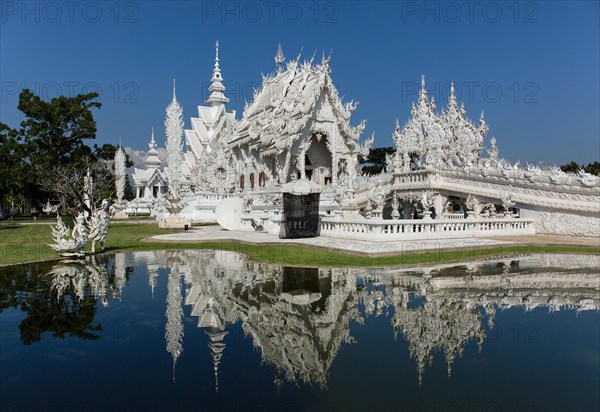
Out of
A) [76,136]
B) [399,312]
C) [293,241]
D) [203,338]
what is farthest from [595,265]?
[76,136]

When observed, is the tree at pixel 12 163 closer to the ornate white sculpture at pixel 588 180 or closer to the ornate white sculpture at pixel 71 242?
the ornate white sculpture at pixel 71 242

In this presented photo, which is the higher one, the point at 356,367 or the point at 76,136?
the point at 76,136

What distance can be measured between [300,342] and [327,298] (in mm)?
2167

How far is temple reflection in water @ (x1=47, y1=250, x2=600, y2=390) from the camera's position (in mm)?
5504

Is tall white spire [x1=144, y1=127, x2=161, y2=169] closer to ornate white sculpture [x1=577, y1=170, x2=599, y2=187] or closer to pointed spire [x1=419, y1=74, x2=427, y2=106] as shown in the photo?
pointed spire [x1=419, y1=74, x2=427, y2=106]

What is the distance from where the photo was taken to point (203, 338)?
5.85 meters

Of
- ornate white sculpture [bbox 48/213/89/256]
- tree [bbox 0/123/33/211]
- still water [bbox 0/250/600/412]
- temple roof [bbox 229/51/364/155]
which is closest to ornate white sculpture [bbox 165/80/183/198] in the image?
tree [bbox 0/123/33/211]

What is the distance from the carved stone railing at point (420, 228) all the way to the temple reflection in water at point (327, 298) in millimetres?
3940

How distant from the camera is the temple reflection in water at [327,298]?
18.1 feet

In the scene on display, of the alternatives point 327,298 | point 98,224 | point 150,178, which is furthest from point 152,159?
point 327,298

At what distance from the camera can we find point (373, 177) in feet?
99.5

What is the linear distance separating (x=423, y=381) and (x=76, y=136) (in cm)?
4505

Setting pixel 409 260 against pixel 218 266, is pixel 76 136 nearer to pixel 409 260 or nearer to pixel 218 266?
pixel 218 266

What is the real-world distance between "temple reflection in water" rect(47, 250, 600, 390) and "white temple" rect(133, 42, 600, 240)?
17.9 feet
